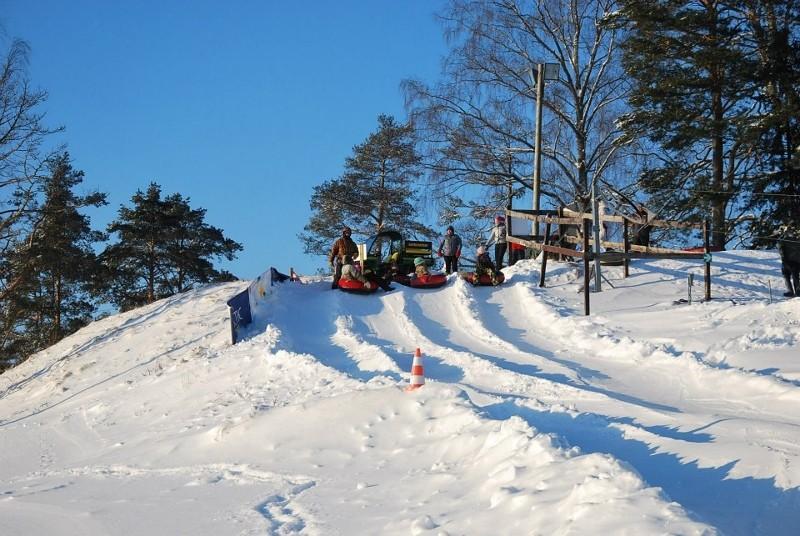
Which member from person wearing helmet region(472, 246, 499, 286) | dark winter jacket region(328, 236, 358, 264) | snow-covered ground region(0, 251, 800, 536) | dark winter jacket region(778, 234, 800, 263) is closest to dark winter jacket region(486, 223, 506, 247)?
person wearing helmet region(472, 246, 499, 286)

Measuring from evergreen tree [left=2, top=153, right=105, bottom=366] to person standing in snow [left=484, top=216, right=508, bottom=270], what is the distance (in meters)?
13.5

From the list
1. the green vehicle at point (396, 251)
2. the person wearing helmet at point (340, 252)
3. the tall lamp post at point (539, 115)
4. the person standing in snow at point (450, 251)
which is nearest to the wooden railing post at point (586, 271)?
the person wearing helmet at point (340, 252)

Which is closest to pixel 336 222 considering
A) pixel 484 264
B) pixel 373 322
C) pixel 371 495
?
pixel 484 264

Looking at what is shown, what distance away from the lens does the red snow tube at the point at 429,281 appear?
19641 mm

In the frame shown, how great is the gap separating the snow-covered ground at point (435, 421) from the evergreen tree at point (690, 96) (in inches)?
133

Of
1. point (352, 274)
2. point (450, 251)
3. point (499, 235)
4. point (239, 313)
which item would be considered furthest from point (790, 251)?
point (239, 313)

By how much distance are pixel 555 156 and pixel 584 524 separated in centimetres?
2499

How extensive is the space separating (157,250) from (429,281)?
60.5 ft

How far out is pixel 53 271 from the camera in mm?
30406

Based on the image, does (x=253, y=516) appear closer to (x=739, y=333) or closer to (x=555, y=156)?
(x=739, y=333)

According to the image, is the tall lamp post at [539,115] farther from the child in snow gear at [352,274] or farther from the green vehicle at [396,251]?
the child in snow gear at [352,274]

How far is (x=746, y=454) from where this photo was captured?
258 inches

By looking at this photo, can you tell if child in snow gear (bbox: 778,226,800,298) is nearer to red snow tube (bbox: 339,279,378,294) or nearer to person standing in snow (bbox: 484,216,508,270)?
person standing in snow (bbox: 484,216,508,270)

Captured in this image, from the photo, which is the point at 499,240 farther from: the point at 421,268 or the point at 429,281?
the point at 429,281
